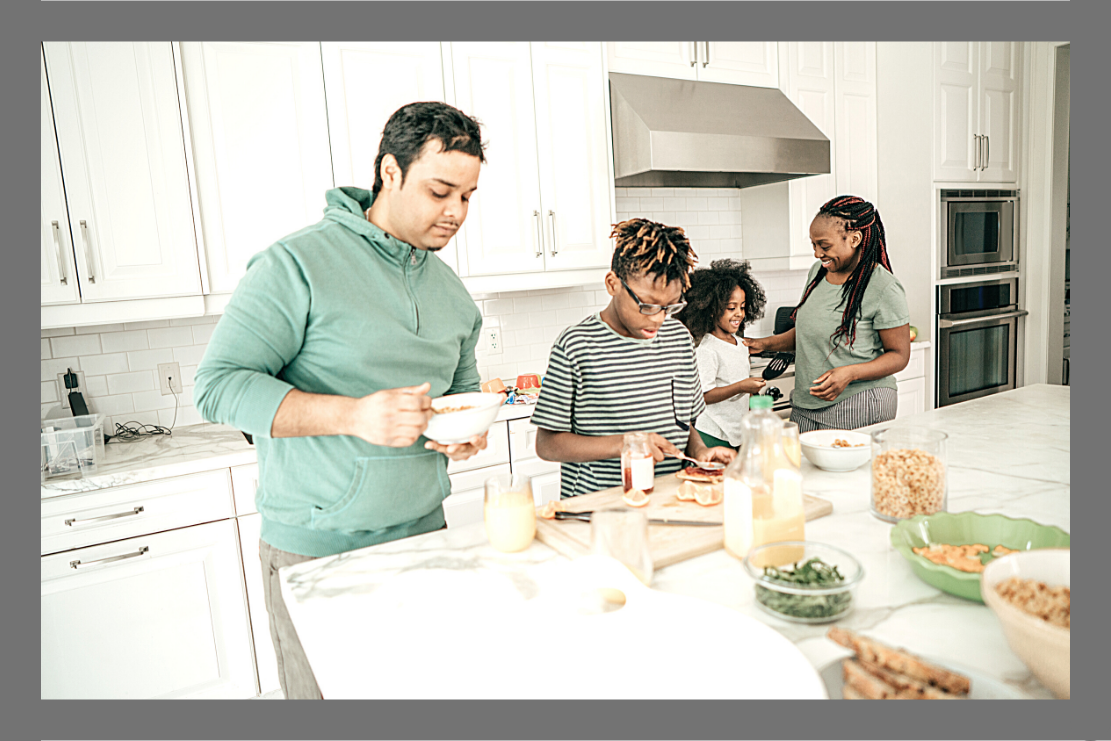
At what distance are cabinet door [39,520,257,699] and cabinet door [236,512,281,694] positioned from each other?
0.8 inches

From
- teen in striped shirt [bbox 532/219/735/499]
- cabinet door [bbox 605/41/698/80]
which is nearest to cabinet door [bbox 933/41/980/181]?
cabinet door [bbox 605/41/698/80]

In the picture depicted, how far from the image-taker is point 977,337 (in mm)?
3797

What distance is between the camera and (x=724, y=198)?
3.64 metres

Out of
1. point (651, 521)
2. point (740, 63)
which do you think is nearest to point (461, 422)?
point (651, 521)

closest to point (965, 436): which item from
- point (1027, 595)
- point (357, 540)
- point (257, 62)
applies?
point (1027, 595)

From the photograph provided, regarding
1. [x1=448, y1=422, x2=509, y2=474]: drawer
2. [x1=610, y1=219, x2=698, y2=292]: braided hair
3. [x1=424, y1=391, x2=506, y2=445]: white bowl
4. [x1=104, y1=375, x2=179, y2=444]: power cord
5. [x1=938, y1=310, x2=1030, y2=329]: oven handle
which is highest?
[x1=610, y1=219, x2=698, y2=292]: braided hair

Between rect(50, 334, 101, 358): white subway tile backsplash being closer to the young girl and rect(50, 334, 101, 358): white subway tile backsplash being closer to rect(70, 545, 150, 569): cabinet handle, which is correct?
rect(70, 545, 150, 569): cabinet handle

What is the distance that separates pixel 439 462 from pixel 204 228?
144 centimetres

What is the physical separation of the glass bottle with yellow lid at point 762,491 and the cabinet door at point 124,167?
193cm

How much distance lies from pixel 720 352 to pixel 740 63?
164 centimetres

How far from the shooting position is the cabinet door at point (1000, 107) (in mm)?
3747

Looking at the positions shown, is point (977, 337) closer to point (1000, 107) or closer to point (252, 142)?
point (1000, 107)

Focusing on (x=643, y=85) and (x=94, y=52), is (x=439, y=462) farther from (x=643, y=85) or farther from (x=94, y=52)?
(x=643, y=85)

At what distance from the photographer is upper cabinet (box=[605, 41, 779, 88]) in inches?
116
